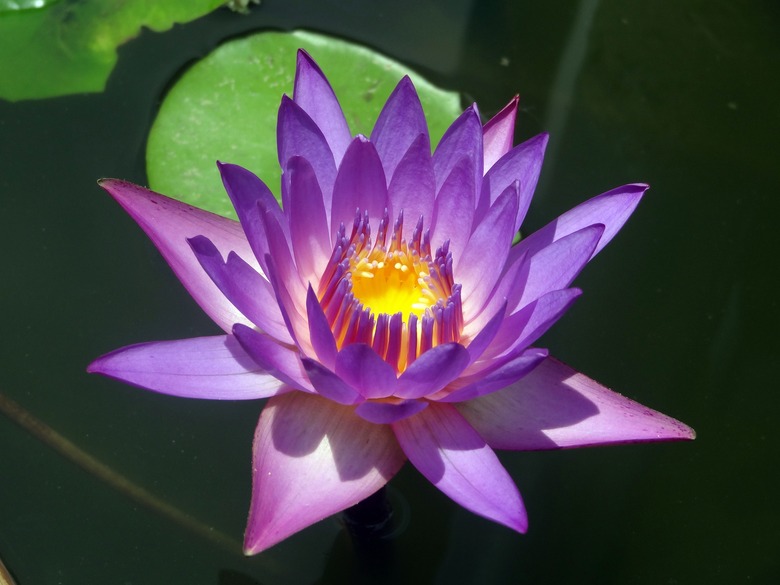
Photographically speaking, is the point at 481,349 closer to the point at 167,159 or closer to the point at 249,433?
the point at 249,433

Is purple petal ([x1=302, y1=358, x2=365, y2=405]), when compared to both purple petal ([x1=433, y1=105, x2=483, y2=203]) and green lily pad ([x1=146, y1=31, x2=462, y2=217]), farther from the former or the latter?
green lily pad ([x1=146, y1=31, x2=462, y2=217])

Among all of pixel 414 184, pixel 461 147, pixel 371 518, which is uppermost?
pixel 461 147

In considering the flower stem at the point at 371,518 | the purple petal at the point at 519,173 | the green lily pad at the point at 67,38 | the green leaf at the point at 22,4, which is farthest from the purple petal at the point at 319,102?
the green leaf at the point at 22,4

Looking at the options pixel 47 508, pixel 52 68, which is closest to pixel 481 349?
pixel 47 508

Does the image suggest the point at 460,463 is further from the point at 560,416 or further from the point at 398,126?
the point at 398,126

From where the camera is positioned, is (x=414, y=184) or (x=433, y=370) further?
(x=414, y=184)

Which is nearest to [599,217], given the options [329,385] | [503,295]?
[503,295]

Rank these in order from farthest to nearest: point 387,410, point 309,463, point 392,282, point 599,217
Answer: point 392,282
point 599,217
point 309,463
point 387,410
